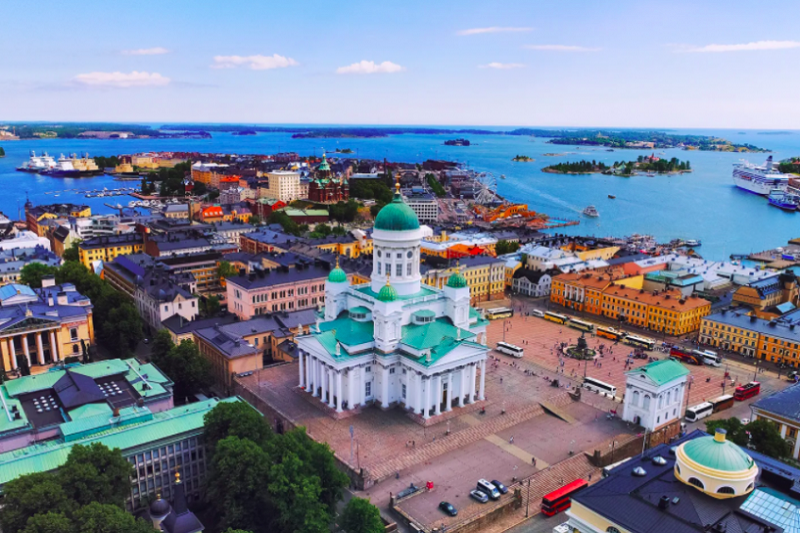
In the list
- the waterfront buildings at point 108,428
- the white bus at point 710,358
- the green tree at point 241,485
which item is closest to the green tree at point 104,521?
the green tree at point 241,485

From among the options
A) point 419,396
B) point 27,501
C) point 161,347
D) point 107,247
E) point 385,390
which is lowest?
point 385,390

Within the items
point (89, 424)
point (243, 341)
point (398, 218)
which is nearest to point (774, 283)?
point (398, 218)

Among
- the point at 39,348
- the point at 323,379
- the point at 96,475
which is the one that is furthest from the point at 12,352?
the point at 96,475

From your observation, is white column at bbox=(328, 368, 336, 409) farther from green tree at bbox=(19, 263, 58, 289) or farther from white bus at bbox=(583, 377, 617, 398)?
green tree at bbox=(19, 263, 58, 289)

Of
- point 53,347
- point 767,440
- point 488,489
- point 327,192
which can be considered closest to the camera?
point 488,489

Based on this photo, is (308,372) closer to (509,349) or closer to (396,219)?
(396,219)
